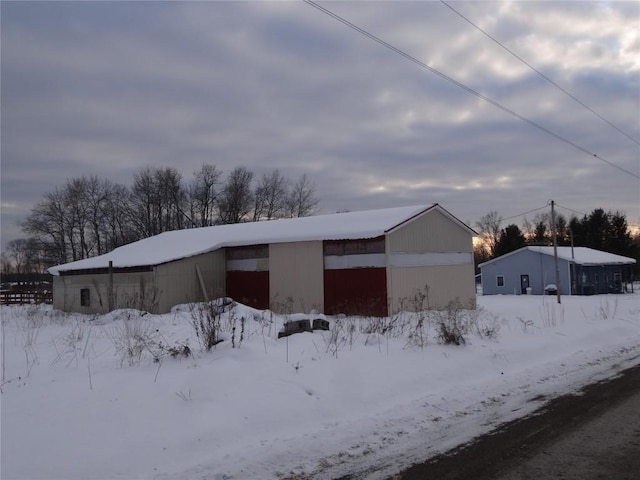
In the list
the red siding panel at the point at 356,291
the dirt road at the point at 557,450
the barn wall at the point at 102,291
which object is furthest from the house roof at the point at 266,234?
the dirt road at the point at 557,450

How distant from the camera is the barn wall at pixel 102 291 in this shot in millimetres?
25828

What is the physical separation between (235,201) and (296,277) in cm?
3914

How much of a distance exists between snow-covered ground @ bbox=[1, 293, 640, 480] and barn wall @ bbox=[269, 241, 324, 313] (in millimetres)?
13469

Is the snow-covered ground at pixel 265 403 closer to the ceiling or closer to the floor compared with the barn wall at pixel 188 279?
closer to the floor

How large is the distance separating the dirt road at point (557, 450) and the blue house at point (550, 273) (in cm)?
4074

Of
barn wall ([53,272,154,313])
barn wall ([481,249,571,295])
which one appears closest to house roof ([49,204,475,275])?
barn wall ([53,272,154,313])

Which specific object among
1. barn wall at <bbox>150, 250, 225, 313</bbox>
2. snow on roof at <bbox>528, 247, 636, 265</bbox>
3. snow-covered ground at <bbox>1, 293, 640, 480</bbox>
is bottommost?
snow-covered ground at <bbox>1, 293, 640, 480</bbox>

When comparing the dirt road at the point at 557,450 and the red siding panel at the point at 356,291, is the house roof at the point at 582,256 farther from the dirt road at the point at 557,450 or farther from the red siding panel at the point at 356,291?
the dirt road at the point at 557,450

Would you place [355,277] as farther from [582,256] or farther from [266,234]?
[582,256]

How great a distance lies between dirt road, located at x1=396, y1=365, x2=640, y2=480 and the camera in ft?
16.6

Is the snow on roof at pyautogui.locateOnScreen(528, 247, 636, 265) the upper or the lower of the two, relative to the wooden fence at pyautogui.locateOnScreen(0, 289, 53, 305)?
upper

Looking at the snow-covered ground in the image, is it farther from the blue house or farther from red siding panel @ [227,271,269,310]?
the blue house

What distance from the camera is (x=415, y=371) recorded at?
9.08m

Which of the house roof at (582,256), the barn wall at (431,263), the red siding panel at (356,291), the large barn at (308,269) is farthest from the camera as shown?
the house roof at (582,256)
